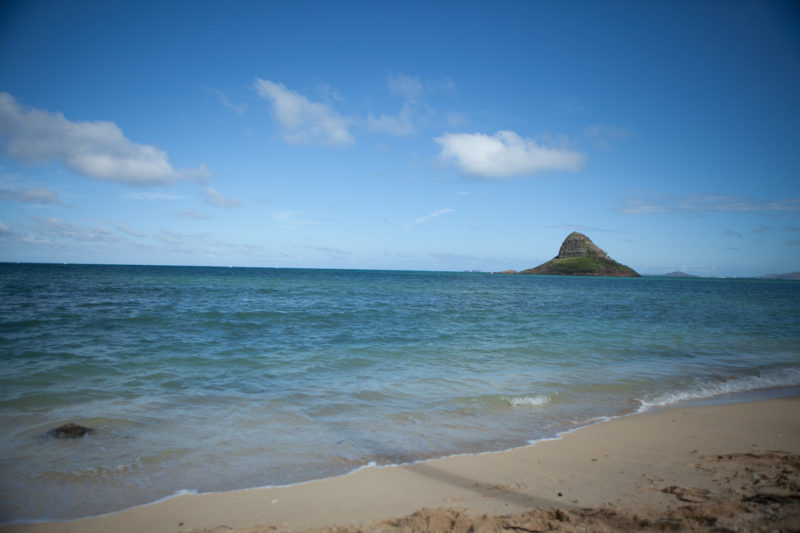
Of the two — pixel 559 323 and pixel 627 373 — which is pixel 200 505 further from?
pixel 559 323

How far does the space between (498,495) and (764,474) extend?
336 centimetres

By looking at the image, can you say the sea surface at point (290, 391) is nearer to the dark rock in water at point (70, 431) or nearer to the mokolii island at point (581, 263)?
the dark rock in water at point (70, 431)

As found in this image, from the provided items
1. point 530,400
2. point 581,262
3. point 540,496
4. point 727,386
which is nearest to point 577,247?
point 581,262

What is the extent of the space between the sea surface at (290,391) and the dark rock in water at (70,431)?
120 mm

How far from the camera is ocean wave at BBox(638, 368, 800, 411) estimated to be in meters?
8.84

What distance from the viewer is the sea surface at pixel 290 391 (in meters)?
5.29

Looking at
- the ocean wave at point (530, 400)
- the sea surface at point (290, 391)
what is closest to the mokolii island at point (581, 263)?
the sea surface at point (290, 391)

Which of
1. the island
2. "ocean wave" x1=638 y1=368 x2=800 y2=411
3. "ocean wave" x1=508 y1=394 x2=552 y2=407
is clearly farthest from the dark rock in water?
the island

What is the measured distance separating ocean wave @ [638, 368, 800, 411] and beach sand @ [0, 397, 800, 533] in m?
2.48

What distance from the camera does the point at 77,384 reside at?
8.70m

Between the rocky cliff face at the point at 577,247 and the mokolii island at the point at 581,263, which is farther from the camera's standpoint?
the rocky cliff face at the point at 577,247

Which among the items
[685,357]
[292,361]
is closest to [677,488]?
[292,361]

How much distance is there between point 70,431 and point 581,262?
566ft

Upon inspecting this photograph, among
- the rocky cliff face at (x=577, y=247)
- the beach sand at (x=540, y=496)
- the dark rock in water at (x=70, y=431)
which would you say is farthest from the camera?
the rocky cliff face at (x=577, y=247)
